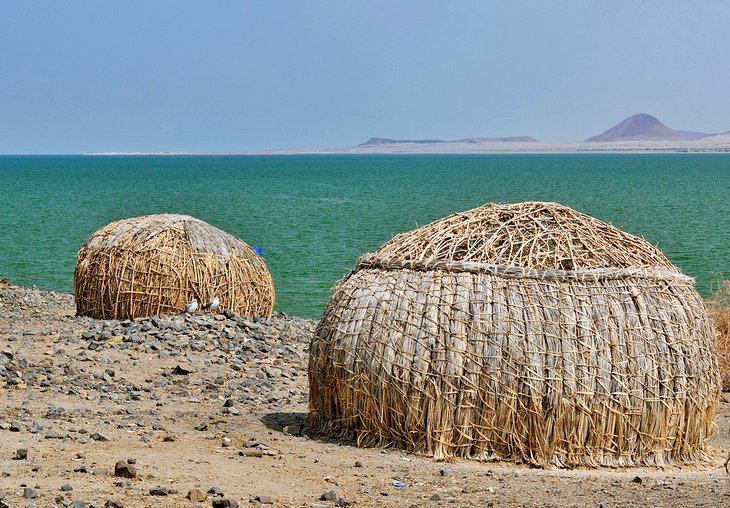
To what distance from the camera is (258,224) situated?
222ft

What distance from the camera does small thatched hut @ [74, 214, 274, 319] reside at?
67.9ft

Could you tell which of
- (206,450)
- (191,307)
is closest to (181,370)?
(191,307)

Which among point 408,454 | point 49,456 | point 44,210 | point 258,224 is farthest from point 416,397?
point 44,210

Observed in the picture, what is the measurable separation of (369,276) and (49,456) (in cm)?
399

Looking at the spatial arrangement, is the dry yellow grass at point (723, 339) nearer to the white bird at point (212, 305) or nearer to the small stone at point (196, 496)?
the white bird at point (212, 305)

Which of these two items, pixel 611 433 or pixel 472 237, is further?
pixel 472 237

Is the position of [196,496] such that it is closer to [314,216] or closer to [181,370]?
[181,370]

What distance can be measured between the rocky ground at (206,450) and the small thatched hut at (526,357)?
0.32 m

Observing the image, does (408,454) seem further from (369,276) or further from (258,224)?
(258,224)

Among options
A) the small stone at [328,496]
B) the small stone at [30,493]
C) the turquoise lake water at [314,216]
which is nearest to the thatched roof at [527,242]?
the small stone at [328,496]

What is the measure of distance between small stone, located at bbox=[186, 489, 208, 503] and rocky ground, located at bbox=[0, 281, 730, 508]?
11 millimetres

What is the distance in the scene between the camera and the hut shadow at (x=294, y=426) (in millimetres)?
12234

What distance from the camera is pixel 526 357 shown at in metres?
11.0

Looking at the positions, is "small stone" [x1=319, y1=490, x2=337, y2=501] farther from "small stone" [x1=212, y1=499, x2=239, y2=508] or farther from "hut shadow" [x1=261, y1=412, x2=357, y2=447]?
"hut shadow" [x1=261, y1=412, x2=357, y2=447]
